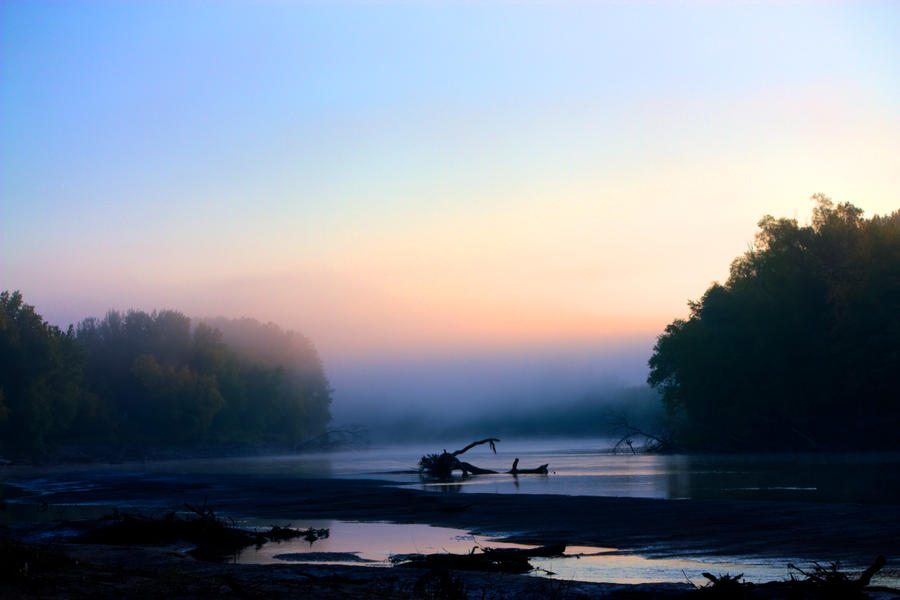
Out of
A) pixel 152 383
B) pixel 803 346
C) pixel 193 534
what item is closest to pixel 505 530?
pixel 193 534

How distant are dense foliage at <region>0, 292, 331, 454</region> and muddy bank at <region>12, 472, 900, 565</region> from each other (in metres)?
59.3

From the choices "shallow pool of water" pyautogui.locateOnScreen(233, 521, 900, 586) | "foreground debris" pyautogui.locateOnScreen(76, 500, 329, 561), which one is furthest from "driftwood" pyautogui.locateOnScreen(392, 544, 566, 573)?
"foreground debris" pyautogui.locateOnScreen(76, 500, 329, 561)

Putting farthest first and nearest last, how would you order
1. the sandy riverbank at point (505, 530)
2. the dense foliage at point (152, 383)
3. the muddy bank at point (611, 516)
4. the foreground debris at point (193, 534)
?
the dense foliage at point (152, 383) < the foreground debris at point (193, 534) < the muddy bank at point (611, 516) < the sandy riverbank at point (505, 530)

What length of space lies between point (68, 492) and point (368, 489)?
1487 centimetres

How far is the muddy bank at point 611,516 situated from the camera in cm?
1617

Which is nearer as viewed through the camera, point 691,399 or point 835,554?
point 835,554

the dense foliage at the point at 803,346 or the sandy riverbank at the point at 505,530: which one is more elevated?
the dense foliage at the point at 803,346

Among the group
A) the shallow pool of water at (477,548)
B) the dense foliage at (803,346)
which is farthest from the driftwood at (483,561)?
the dense foliage at (803,346)

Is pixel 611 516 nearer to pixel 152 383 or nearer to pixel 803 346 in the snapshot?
pixel 803 346

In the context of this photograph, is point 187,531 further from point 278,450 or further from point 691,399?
point 278,450

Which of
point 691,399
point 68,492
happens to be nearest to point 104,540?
point 68,492

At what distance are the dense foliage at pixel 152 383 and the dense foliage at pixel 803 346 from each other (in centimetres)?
6317

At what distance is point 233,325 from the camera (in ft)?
506

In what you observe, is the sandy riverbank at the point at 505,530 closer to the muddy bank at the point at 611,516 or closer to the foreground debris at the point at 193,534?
the muddy bank at the point at 611,516
